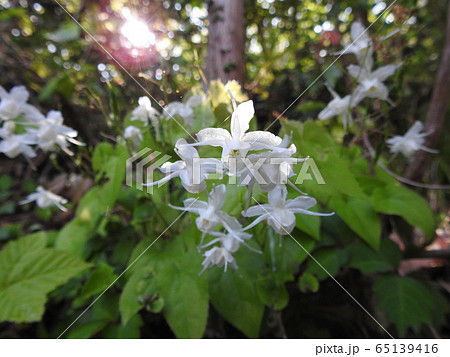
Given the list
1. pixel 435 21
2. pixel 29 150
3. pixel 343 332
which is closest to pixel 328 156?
pixel 343 332

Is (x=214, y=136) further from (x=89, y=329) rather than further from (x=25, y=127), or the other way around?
(x=25, y=127)

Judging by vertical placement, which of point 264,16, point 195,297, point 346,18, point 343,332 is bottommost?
point 343,332

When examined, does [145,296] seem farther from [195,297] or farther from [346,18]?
[346,18]

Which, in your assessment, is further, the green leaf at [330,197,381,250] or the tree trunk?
the tree trunk

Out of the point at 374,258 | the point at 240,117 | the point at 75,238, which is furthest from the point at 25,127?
the point at 374,258

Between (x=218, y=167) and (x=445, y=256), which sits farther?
(x=445, y=256)

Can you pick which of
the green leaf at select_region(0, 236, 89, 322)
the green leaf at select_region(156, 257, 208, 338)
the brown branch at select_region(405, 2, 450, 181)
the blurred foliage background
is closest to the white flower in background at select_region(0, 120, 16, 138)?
the blurred foliage background

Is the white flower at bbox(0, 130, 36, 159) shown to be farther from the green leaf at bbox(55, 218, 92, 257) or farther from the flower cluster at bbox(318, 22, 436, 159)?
the flower cluster at bbox(318, 22, 436, 159)
